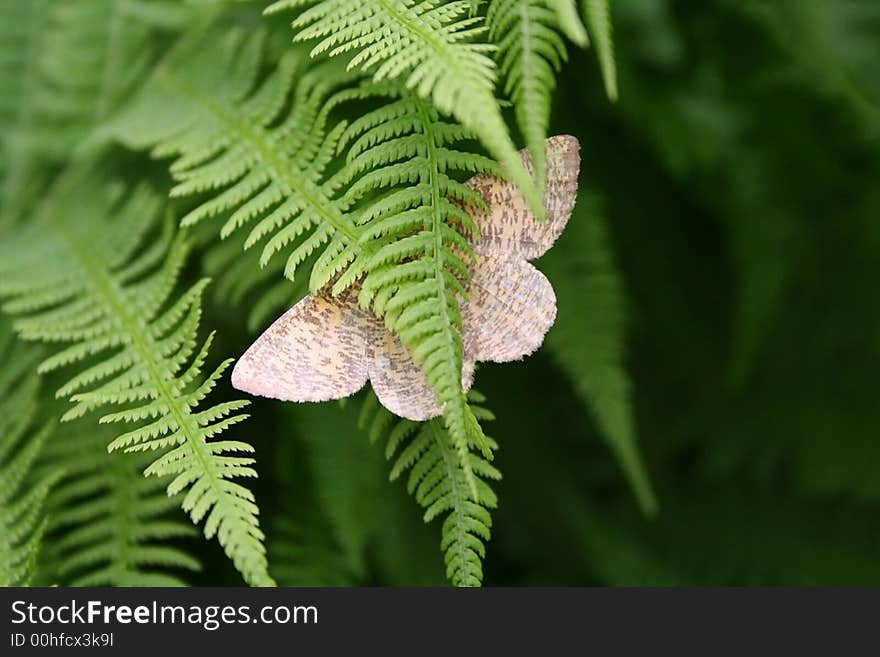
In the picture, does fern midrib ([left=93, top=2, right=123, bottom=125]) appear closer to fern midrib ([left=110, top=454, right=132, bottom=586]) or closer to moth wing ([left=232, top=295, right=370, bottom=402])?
fern midrib ([left=110, top=454, right=132, bottom=586])

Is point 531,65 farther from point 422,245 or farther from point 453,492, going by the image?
point 453,492

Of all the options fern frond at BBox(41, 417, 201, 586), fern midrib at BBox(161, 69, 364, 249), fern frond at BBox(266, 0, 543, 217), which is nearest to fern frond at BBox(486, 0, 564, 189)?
fern frond at BBox(266, 0, 543, 217)

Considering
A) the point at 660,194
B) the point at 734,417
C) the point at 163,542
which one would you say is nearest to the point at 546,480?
the point at 734,417

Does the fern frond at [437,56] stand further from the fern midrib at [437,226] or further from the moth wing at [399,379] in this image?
the moth wing at [399,379]

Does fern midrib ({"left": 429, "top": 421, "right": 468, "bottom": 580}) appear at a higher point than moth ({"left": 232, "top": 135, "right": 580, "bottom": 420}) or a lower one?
lower

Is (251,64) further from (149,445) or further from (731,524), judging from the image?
(731,524)

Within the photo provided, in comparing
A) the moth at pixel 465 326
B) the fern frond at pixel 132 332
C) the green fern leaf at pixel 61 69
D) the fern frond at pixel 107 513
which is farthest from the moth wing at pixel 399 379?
the green fern leaf at pixel 61 69
